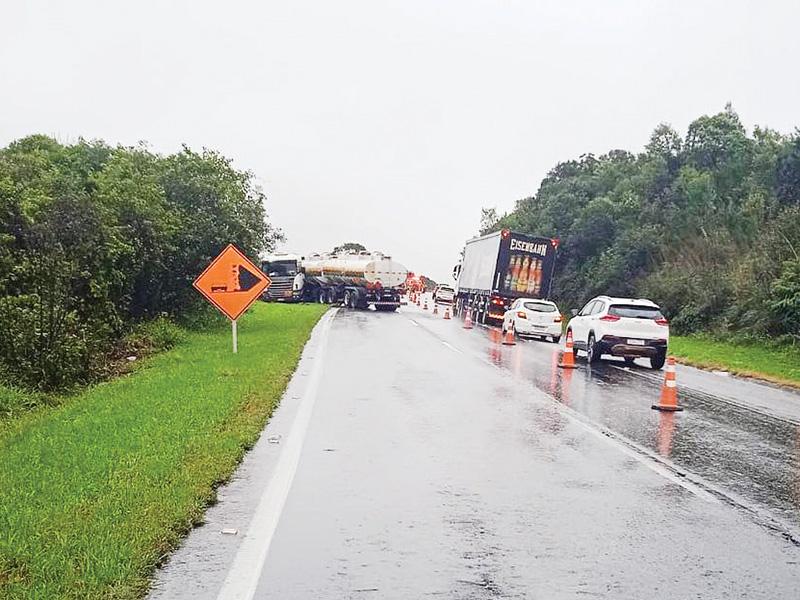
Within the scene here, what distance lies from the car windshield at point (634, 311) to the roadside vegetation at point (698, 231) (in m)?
2.82

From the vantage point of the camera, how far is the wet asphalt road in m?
5.73

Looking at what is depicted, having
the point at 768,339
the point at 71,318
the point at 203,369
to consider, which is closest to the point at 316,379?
the point at 203,369

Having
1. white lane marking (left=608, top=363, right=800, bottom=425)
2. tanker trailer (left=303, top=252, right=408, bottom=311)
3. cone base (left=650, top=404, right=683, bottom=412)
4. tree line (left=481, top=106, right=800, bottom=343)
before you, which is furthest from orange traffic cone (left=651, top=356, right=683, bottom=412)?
tanker trailer (left=303, top=252, right=408, bottom=311)

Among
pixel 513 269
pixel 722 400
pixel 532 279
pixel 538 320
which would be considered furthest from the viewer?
pixel 532 279

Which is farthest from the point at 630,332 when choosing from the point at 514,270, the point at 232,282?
the point at 514,270

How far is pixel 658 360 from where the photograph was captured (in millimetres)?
22344

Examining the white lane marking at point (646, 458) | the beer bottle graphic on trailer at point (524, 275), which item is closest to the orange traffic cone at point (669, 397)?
the white lane marking at point (646, 458)

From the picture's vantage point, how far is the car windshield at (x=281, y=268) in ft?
195

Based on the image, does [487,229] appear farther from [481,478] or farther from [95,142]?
[481,478]

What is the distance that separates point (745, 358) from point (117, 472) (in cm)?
2132

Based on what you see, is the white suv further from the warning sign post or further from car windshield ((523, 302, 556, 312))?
car windshield ((523, 302, 556, 312))

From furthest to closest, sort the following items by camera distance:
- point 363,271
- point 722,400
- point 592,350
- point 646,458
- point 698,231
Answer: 1. point 363,271
2. point 698,231
3. point 592,350
4. point 722,400
5. point 646,458

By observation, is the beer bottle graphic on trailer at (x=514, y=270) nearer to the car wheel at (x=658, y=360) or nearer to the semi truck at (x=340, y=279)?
the semi truck at (x=340, y=279)

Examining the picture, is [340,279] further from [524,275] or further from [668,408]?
[668,408]
